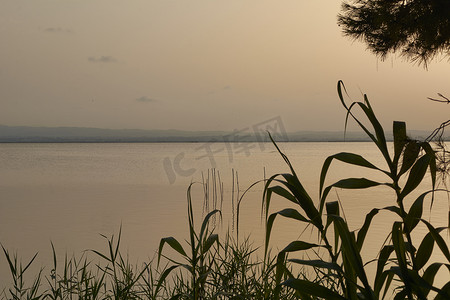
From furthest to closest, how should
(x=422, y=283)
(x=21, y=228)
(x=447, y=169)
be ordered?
(x=21, y=228)
(x=447, y=169)
(x=422, y=283)

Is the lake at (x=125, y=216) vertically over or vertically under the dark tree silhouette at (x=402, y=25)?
under

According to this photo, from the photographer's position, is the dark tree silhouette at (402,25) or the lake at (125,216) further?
the lake at (125,216)

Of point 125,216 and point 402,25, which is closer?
point 402,25

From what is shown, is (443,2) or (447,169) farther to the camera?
(443,2)

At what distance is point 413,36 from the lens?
17.7 feet

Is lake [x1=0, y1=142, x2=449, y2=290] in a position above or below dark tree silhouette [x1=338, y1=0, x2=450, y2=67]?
below

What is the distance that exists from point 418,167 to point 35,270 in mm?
6802

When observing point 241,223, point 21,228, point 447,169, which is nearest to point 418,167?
point 447,169

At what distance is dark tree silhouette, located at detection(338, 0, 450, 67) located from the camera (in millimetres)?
4887

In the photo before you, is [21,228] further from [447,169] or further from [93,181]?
[93,181]

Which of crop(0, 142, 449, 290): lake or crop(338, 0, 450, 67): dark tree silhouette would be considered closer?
crop(338, 0, 450, 67): dark tree silhouette

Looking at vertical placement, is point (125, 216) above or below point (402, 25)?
below

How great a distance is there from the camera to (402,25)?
5078 mm

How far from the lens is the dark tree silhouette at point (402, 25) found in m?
4.89
